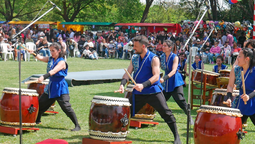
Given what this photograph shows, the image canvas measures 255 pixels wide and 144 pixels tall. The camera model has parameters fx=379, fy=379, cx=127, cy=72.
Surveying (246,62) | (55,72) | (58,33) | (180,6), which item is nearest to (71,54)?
(58,33)

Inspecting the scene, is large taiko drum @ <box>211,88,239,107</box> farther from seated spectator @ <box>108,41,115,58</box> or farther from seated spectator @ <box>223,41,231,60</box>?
seated spectator @ <box>108,41,115,58</box>

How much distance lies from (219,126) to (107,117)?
158cm

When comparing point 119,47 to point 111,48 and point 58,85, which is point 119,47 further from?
point 58,85

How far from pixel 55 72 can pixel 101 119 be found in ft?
5.07

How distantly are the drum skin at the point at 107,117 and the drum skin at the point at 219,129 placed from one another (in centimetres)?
119

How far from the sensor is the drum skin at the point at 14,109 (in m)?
6.38

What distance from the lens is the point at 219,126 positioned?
4859 mm

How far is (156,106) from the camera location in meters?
5.85

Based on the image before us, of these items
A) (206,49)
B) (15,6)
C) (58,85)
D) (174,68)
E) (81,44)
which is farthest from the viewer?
(15,6)

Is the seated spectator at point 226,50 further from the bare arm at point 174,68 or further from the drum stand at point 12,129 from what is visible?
the drum stand at point 12,129

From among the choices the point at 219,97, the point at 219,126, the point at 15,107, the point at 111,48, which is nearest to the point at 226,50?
the point at 111,48

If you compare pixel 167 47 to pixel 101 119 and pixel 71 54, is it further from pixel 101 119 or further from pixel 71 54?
pixel 71 54

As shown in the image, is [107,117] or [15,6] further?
[15,6]

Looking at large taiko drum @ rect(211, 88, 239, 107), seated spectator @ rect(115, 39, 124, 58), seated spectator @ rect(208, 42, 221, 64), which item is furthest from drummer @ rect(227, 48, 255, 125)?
seated spectator @ rect(115, 39, 124, 58)
